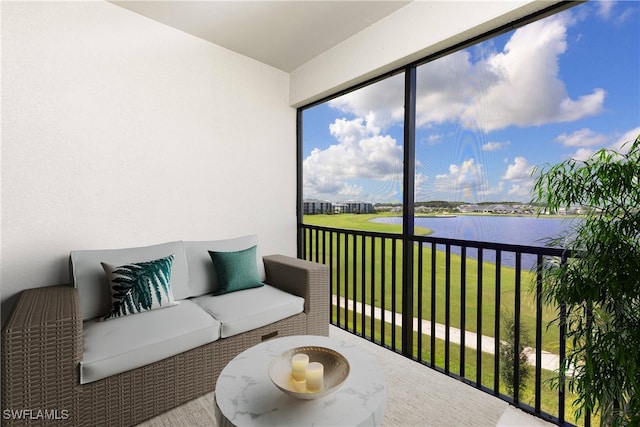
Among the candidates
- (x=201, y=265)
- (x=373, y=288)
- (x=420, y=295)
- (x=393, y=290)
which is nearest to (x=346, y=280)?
(x=373, y=288)

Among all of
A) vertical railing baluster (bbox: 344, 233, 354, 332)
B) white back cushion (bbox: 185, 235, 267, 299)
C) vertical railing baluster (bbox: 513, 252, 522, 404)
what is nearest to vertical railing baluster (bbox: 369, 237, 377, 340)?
vertical railing baluster (bbox: 344, 233, 354, 332)

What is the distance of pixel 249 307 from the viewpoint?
2.10 meters

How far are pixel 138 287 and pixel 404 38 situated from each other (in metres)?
2.61

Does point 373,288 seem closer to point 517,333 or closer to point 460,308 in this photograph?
point 460,308

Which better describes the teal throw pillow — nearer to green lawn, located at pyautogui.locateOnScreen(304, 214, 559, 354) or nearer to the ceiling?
green lawn, located at pyautogui.locateOnScreen(304, 214, 559, 354)

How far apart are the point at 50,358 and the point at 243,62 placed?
284cm

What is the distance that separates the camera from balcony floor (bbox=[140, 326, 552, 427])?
1646 mm

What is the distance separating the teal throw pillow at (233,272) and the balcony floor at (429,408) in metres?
0.77

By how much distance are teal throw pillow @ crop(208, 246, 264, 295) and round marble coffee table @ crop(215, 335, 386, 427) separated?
3.50 feet

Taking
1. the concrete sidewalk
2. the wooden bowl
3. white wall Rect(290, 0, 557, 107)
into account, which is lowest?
the concrete sidewalk

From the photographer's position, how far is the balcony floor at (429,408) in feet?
5.40

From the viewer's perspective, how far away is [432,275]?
2322 millimetres

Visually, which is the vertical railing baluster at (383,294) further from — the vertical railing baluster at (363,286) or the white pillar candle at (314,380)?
the white pillar candle at (314,380)

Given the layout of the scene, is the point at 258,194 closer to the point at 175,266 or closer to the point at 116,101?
the point at 175,266
